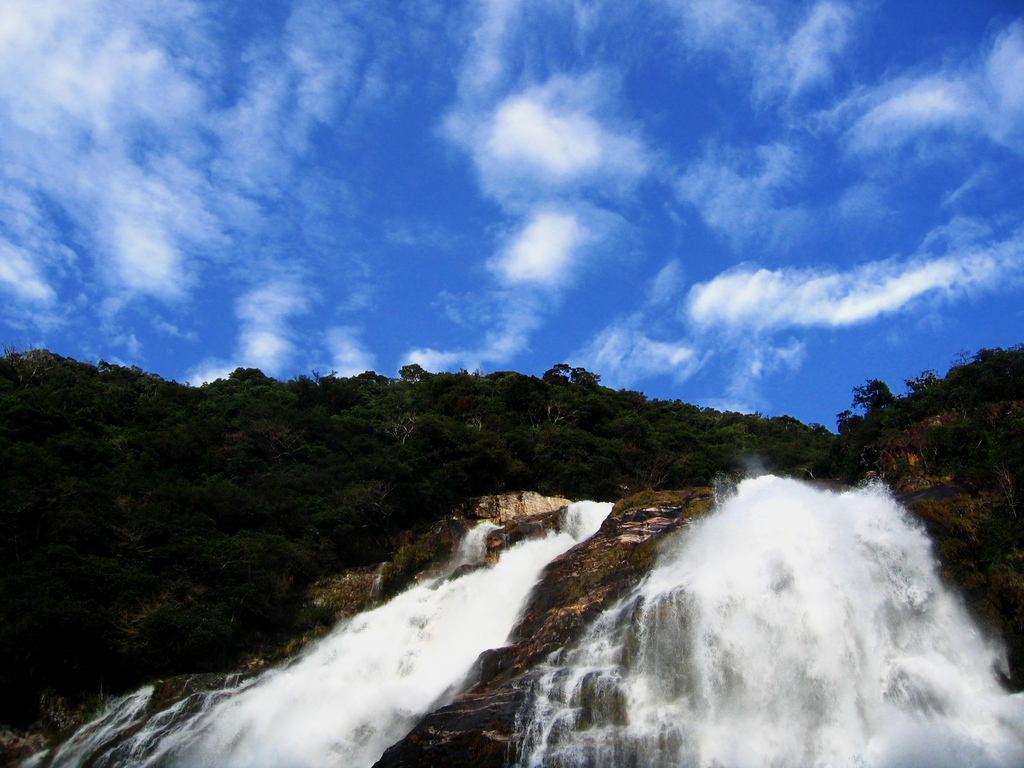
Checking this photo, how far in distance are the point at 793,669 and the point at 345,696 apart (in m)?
14.1

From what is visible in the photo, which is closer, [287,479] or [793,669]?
[793,669]

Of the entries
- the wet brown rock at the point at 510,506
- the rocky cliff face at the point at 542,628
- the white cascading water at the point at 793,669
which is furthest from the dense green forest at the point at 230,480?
the white cascading water at the point at 793,669

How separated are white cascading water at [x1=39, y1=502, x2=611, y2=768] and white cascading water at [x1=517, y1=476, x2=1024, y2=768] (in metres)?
5.47

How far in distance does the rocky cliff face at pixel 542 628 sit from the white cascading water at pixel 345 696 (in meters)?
1.94

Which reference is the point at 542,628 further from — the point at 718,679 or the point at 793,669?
the point at 793,669

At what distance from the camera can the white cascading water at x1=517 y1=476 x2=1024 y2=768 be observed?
622 inches

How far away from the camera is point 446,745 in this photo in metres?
16.8

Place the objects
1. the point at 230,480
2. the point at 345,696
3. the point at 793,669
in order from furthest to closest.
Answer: the point at 230,480 → the point at 345,696 → the point at 793,669

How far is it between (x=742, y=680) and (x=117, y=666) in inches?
811

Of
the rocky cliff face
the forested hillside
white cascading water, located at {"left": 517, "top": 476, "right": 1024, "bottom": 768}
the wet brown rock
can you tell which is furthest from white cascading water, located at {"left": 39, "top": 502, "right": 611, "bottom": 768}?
the forested hillside

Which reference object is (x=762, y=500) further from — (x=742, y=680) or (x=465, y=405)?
(x=465, y=405)

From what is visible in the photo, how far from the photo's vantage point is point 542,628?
21.9 m

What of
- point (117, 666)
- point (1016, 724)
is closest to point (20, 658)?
point (117, 666)

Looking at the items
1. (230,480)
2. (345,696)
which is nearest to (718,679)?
(345,696)
